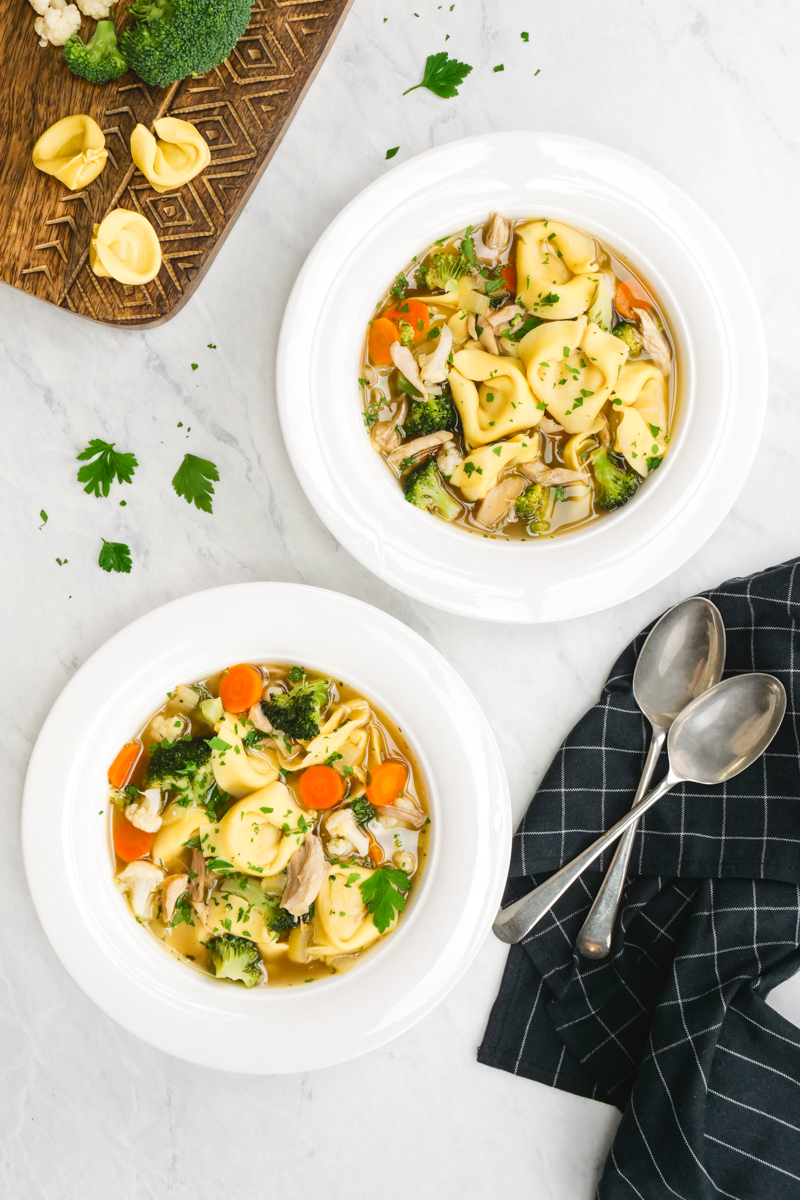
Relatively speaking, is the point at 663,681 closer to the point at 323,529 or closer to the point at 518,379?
the point at 518,379

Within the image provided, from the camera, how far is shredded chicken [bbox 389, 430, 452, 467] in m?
2.68

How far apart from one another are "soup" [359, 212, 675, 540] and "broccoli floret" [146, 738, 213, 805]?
3.69 ft

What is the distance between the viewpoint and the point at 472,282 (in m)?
2.68

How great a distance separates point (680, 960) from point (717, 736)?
0.81 meters

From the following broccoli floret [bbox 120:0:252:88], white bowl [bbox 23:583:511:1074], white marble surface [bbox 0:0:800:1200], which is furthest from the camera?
white marble surface [bbox 0:0:800:1200]

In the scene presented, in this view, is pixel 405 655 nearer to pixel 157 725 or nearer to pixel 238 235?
pixel 157 725

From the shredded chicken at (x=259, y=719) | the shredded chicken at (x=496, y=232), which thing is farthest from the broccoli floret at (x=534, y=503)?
the shredded chicken at (x=259, y=719)

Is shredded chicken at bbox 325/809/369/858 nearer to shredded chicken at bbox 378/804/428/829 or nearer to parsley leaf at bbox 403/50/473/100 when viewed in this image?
shredded chicken at bbox 378/804/428/829

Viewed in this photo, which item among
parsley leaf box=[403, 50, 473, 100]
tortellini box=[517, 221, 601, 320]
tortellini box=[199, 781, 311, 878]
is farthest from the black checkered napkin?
parsley leaf box=[403, 50, 473, 100]

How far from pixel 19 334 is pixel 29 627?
1.05m

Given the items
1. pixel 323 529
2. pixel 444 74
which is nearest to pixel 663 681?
pixel 323 529

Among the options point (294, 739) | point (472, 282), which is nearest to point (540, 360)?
point (472, 282)

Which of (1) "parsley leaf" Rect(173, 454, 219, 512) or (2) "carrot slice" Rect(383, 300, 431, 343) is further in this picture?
(1) "parsley leaf" Rect(173, 454, 219, 512)

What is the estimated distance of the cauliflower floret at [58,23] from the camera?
244 cm
